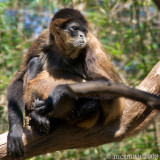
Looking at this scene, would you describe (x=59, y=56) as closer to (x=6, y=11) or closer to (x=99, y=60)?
(x=99, y=60)

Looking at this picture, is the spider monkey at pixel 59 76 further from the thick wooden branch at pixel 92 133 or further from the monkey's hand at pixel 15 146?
the thick wooden branch at pixel 92 133

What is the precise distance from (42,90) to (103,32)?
3666mm

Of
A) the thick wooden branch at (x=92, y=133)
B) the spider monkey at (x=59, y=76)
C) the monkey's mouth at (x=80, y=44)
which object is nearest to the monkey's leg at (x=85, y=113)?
the spider monkey at (x=59, y=76)

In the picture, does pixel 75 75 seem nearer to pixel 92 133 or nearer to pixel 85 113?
pixel 85 113

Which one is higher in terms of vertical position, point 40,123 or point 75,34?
point 75,34

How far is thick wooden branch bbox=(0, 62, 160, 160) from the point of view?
15.9 ft

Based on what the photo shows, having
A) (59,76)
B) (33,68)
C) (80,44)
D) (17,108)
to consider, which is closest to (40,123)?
(17,108)

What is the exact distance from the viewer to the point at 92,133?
500 cm

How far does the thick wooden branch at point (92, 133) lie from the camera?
486cm

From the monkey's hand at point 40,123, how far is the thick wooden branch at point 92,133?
91mm

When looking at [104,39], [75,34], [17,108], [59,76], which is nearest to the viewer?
[17,108]

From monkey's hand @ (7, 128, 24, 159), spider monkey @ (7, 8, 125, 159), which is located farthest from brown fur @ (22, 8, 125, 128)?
monkey's hand @ (7, 128, 24, 159)

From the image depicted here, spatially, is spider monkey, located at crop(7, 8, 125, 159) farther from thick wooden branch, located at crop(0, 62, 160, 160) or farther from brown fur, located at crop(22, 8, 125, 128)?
thick wooden branch, located at crop(0, 62, 160, 160)

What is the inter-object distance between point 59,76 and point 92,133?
105 centimetres
